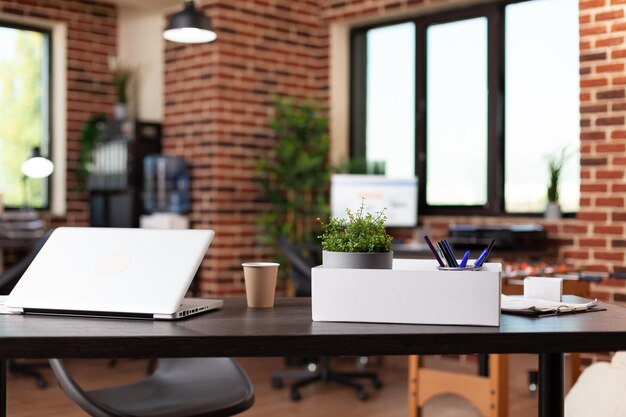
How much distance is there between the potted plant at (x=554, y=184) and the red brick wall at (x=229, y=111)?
1957 mm

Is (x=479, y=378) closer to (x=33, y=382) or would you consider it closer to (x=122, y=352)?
(x=122, y=352)

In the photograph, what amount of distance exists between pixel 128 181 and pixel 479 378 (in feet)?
11.0

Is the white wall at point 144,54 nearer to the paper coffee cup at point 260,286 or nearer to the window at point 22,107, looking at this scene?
the window at point 22,107

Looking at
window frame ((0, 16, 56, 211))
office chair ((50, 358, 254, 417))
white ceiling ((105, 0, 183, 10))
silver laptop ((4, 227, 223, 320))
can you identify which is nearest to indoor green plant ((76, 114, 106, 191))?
window frame ((0, 16, 56, 211))

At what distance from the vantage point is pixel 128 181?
5.88 metres

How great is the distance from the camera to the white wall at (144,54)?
20.9 ft

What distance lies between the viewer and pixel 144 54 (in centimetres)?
651

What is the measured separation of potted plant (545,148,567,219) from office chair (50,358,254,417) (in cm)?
321

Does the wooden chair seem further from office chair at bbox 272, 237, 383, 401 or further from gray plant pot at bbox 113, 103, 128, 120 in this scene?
gray plant pot at bbox 113, 103, 128, 120

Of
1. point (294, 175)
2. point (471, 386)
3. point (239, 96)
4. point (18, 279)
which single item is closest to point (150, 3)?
point (239, 96)

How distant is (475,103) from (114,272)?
4.36 meters

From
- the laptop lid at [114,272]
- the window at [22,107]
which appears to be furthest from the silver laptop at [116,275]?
the window at [22,107]

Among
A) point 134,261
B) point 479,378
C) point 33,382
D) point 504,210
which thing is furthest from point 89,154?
point 134,261

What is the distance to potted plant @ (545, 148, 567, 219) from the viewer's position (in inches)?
199
